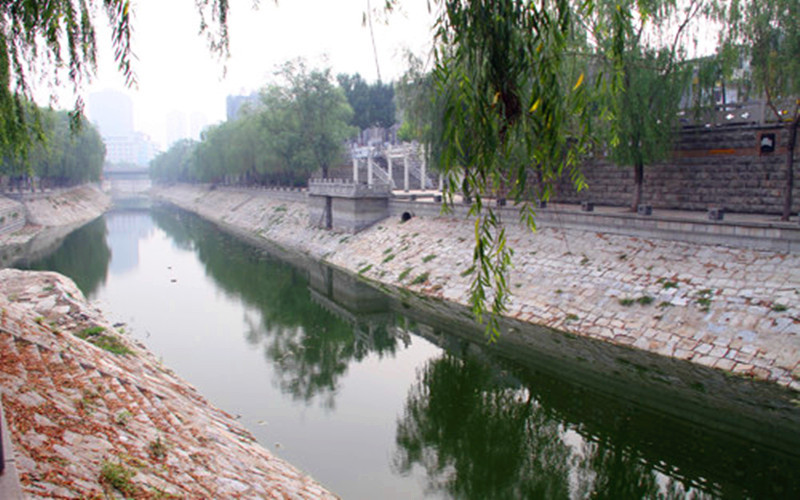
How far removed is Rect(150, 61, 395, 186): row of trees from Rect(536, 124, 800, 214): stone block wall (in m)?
26.6

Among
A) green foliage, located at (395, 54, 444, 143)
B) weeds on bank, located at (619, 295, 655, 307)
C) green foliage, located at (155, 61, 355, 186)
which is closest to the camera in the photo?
weeds on bank, located at (619, 295, 655, 307)

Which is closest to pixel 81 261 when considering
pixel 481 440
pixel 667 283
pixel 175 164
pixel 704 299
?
pixel 481 440

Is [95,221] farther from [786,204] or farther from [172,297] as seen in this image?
[786,204]

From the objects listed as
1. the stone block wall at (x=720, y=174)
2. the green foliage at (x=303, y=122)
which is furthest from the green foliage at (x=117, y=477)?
the green foliage at (x=303, y=122)

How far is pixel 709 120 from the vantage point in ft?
74.1

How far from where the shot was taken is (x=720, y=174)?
22344mm

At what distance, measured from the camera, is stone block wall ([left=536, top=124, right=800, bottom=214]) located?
2075cm

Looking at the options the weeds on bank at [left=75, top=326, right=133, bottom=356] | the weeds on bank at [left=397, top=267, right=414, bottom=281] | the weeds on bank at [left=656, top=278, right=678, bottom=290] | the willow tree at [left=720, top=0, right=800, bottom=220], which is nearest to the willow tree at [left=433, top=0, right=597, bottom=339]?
the weeds on bank at [left=75, top=326, right=133, bottom=356]

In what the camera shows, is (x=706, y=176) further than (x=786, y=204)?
Yes

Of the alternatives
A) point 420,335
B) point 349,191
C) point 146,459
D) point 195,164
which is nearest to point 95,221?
point 195,164

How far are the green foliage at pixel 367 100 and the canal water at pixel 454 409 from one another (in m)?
48.4

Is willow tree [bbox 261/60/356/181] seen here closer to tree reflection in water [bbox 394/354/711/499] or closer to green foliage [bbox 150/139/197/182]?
tree reflection in water [bbox 394/354/711/499]

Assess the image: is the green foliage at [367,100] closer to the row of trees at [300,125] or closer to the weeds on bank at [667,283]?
the row of trees at [300,125]

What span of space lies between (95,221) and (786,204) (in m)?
64.4
